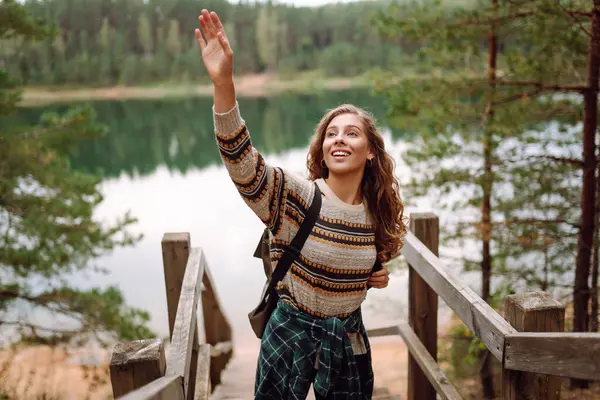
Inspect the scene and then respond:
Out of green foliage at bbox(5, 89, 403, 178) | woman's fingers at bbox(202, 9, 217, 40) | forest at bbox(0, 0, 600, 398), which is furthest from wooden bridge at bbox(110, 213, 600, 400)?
green foliage at bbox(5, 89, 403, 178)

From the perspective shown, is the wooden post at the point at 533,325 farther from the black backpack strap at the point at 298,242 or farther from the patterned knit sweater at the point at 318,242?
the black backpack strap at the point at 298,242

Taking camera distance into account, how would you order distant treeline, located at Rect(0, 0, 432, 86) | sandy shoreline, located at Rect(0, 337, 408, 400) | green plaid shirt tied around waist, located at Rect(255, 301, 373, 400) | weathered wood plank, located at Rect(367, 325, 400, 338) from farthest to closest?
distant treeline, located at Rect(0, 0, 432, 86), sandy shoreline, located at Rect(0, 337, 408, 400), weathered wood plank, located at Rect(367, 325, 400, 338), green plaid shirt tied around waist, located at Rect(255, 301, 373, 400)

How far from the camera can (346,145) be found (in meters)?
1.86

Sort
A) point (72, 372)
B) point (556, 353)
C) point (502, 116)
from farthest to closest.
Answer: point (72, 372), point (502, 116), point (556, 353)

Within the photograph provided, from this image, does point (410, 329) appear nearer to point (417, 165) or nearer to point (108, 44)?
point (417, 165)

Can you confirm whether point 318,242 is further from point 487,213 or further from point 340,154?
point 487,213

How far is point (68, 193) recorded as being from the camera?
233 inches

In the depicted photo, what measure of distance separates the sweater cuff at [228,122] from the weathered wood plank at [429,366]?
1.42 m

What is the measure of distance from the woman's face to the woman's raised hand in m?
0.47

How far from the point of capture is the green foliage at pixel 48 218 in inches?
211

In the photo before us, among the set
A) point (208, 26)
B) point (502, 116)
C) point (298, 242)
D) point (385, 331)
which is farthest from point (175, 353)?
point (502, 116)

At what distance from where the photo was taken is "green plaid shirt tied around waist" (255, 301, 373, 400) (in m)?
1.77

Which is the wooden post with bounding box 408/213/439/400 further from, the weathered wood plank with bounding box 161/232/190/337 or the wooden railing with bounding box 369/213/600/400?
the weathered wood plank with bounding box 161/232/190/337

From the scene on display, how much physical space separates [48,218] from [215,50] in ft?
15.9
